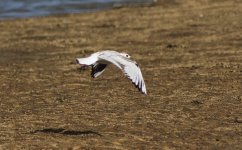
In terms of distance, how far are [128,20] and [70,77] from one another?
6.82 meters

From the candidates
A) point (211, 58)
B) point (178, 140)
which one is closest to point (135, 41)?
point (211, 58)

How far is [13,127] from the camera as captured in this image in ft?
27.1

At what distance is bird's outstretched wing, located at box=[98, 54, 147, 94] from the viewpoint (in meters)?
7.17

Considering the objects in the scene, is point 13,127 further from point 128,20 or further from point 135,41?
point 128,20

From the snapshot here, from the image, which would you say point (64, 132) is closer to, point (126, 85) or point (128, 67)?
point (128, 67)

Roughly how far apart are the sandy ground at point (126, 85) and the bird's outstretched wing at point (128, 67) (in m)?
0.60

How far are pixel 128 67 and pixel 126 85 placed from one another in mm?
3323

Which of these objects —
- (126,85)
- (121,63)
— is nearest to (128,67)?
(121,63)

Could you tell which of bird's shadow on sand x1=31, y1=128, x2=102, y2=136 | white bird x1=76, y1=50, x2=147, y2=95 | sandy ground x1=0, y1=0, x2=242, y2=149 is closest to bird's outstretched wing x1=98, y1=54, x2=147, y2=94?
white bird x1=76, y1=50, x2=147, y2=95

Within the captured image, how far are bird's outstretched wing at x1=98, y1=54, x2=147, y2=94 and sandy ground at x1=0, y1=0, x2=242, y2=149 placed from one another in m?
0.60

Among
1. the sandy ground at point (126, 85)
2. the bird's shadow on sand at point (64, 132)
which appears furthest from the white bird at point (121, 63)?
the bird's shadow on sand at point (64, 132)

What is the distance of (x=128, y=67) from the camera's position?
23.8 ft

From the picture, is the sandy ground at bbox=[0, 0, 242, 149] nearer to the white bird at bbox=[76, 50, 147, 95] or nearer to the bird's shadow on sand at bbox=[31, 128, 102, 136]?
the bird's shadow on sand at bbox=[31, 128, 102, 136]

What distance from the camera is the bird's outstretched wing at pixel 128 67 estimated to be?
7166mm
